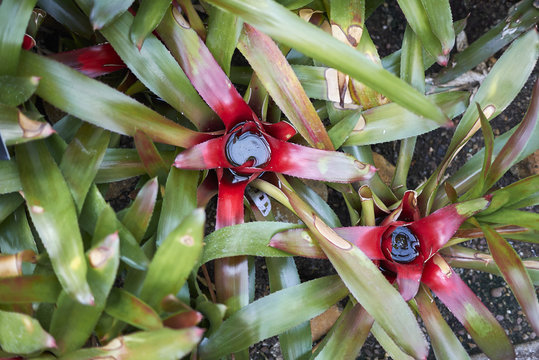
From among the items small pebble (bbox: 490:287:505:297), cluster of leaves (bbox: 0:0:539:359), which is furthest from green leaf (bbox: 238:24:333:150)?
small pebble (bbox: 490:287:505:297)

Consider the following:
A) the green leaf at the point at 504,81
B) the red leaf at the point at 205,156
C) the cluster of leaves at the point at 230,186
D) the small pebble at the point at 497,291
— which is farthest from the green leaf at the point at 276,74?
the small pebble at the point at 497,291

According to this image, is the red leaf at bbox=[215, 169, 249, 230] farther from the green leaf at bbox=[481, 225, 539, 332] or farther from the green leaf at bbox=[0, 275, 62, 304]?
the green leaf at bbox=[481, 225, 539, 332]

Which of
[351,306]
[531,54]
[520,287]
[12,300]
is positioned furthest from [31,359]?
[531,54]

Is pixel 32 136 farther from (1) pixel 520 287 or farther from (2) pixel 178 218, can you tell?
(1) pixel 520 287

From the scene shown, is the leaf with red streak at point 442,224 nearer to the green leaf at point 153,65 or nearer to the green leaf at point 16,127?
the green leaf at point 153,65

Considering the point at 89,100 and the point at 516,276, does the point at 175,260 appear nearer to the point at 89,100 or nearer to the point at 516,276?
the point at 89,100

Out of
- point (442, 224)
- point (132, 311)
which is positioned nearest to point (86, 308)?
point (132, 311)
